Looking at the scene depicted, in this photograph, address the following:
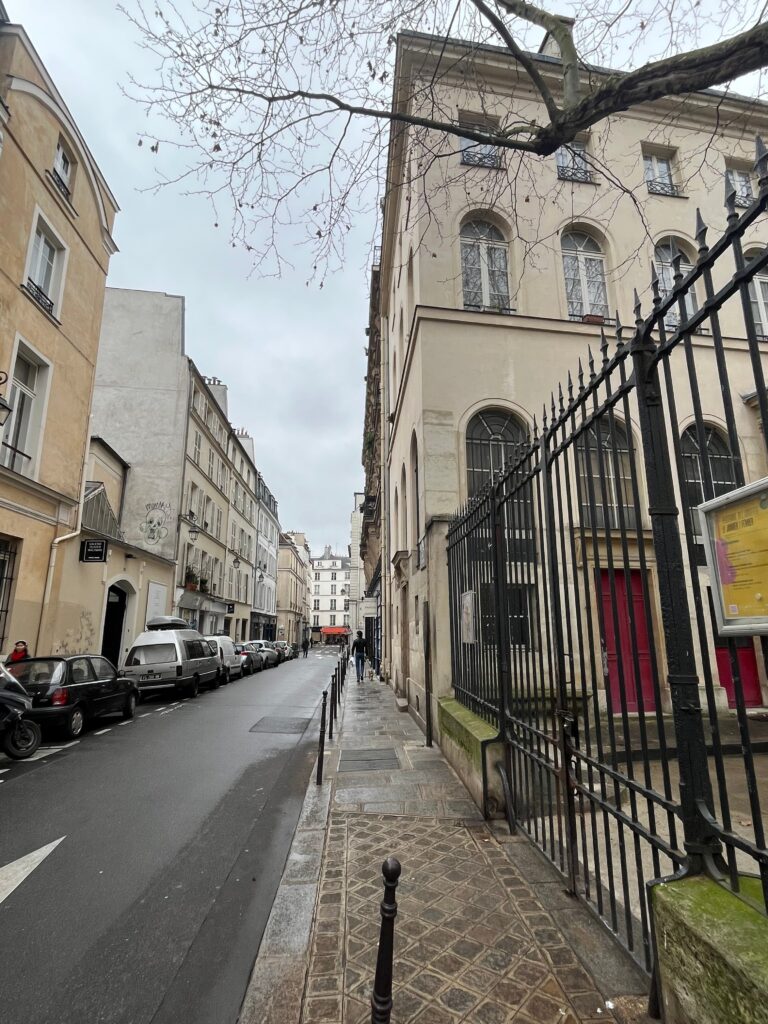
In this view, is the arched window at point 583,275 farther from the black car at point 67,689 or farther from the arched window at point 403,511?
the black car at point 67,689

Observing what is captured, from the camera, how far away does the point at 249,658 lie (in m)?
25.4

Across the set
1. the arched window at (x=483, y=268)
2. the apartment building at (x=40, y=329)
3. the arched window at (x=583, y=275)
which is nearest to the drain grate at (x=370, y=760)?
the apartment building at (x=40, y=329)

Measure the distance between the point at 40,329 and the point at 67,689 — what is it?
28.1ft

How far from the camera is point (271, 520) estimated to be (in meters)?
50.7

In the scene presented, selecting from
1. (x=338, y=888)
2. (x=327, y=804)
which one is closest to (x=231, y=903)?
(x=338, y=888)

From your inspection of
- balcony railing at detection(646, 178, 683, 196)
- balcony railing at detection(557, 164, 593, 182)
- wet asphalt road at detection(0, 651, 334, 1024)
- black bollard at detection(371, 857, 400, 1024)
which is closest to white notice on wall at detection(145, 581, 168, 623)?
wet asphalt road at detection(0, 651, 334, 1024)

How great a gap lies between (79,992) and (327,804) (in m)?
2.98

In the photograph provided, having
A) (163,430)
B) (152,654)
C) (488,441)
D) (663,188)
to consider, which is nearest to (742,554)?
(488,441)

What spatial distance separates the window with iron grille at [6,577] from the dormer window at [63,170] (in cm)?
895

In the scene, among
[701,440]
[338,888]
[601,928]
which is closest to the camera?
[701,440]

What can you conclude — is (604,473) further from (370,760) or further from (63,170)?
(63,170)

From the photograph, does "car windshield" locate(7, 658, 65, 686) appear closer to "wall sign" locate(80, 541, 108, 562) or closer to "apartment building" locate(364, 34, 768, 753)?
"wall sign" locate(80, 541, 108, 562)

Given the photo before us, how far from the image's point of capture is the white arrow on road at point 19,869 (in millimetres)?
4105

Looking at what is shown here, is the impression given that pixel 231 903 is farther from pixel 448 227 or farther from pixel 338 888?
pixel 448 227
